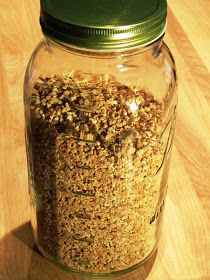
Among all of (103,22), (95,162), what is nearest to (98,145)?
(95,162)

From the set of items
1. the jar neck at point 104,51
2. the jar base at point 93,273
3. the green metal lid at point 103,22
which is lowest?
the jar base at point 93,273

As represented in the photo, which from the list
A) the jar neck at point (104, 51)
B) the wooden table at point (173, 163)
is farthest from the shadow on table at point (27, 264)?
the jar neck at point (104, 51)

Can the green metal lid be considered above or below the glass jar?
above

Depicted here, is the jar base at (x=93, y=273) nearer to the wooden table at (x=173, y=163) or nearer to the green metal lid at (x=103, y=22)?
the wooden table at (x=173, y=163)

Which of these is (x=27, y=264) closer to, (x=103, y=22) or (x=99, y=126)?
(x=99, y=126)

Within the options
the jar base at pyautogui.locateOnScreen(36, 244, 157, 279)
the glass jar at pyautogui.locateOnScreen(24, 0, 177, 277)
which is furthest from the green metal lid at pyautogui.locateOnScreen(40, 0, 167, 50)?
the jar base at pyautogui.locateOnScreen(36, 244, 157, 279)

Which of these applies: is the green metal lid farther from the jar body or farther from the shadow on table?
the shadow on table
